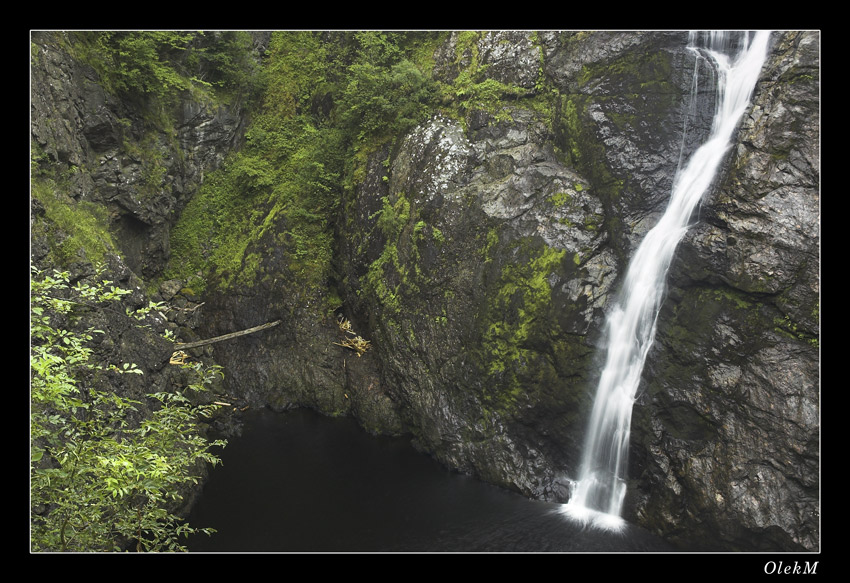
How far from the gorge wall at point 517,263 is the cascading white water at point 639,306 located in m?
0.26

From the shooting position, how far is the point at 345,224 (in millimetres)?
14414

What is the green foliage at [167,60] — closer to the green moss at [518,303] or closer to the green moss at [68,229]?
the green moss at [68,229]

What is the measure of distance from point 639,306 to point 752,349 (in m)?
2.03

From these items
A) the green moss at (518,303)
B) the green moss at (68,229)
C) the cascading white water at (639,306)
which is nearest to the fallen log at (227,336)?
the green moss at (68,229)

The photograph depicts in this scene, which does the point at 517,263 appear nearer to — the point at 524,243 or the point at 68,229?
the point at 524,243

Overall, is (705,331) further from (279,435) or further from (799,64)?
(279,435)

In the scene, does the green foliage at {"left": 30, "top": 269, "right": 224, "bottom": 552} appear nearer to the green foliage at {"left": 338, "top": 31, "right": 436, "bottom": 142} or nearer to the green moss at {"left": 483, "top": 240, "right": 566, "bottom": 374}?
the green moss at {"left": 483, "top": 240, "right": 566, "bottom": 374}

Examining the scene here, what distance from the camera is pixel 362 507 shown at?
10547 millimetres

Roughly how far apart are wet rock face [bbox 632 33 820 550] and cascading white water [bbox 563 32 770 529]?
36 centimetres

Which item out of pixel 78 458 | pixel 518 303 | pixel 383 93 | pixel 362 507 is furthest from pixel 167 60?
pixel 78 458

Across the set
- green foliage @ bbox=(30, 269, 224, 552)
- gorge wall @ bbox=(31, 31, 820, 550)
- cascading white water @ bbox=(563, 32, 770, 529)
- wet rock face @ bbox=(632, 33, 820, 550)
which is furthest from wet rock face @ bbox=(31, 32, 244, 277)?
wet rock face @ bbox=(632, 33, 820, 550)

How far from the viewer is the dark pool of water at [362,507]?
945 centimetres

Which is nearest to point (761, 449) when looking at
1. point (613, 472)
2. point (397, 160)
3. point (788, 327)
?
point (788, 327)

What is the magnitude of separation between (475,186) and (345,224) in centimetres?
437
